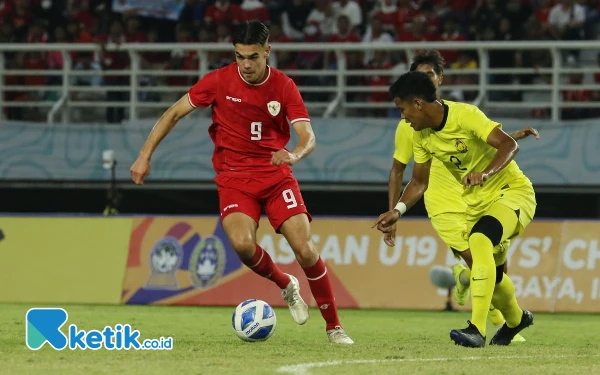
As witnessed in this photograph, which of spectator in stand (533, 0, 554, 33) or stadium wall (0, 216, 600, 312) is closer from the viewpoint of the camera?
stadium wall (0, 216, 600, 312)

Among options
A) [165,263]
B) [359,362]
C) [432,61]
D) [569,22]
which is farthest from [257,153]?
[569,22]

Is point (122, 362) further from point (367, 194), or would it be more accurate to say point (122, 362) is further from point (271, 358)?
point (367, 194)

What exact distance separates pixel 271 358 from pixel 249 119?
219cm

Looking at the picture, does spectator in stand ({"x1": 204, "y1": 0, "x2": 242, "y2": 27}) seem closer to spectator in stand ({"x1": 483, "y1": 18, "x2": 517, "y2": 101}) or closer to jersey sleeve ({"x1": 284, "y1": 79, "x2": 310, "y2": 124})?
spectator in stand ({"x1": 483, "y1": 18, "x2": 517, "y2": 101})

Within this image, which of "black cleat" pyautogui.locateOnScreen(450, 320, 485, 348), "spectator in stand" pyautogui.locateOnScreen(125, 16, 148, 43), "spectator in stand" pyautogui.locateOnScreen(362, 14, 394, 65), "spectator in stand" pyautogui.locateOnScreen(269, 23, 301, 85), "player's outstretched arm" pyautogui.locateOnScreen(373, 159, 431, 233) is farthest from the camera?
"spectator in stand" pyautogui.locateOnScreen(125, 16, 148, 43)

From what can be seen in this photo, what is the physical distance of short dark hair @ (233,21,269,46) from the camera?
29.9 feet

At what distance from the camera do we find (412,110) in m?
8.88

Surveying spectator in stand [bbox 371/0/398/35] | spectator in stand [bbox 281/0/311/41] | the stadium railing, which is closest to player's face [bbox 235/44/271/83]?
the stadium railing

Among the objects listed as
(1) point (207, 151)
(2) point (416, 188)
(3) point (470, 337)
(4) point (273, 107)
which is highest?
(4) point (273, 107)

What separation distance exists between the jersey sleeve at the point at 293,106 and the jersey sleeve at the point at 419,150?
831mm

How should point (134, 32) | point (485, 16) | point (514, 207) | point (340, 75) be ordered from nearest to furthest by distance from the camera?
point (514, 207)
point (340, 75)
point (485, 16)
point (134, 32)

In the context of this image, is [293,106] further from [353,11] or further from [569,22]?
[353,11]

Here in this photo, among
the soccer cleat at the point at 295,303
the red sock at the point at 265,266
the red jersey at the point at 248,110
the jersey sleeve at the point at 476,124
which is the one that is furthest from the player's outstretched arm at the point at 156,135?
the jersey sleeve at the point at 476,124

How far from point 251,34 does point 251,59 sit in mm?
200
